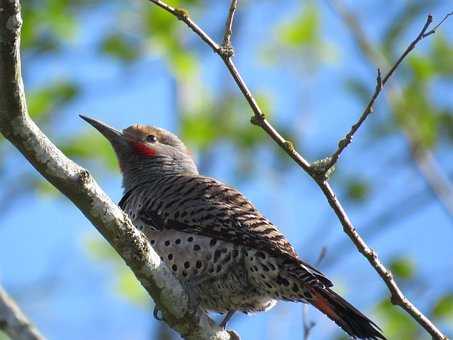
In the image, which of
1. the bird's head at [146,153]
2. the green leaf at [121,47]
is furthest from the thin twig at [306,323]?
the green leaf at [121,47]

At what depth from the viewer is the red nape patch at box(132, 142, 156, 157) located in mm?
6958

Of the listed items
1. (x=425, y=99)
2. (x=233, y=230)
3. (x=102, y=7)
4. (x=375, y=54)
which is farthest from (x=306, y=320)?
(x=102, y=7)

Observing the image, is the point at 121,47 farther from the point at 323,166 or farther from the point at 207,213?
the point at 323,166

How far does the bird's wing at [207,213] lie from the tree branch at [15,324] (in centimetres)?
92

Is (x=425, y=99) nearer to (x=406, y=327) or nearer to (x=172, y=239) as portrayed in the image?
(x=406, y=327)

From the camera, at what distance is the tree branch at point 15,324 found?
17.3 ft

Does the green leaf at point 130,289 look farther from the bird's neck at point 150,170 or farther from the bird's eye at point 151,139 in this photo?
the bird's neck at point 150,170

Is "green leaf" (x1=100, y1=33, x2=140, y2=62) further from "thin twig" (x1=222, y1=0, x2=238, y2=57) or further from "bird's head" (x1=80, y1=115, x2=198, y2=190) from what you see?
"thin twig" (x1=222, y1=0, x2=238, y2=57)

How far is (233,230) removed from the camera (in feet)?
17.4

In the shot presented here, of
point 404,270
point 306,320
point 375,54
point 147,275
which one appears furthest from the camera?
point 404,270

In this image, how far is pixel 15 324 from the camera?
534 cm

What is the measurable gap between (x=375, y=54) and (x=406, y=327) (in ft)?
7.77

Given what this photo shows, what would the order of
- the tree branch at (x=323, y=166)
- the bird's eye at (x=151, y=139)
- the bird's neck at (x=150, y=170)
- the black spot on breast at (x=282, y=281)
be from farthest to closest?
the bird's eye at (x=151, y=139) → the bird's neck at (x=150, y=170) → the black spot on breast at (x=282, y=281) → the tree branch at (x=323, y=166)

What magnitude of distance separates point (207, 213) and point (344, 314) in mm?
1152
